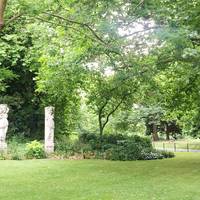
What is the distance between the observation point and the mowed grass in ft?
37.9

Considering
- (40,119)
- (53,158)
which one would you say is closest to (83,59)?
(53,158)

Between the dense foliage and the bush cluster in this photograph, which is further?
the bush cluster

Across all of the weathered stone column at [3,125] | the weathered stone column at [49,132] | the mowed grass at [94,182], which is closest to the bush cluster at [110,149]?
the weathered stone column at [49,132]

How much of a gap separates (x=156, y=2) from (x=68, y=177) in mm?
7639

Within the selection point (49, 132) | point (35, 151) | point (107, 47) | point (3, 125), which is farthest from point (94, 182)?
point (3, 125)

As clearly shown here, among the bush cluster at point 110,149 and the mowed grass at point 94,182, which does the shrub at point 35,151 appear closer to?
the bush cluster at point 110,149

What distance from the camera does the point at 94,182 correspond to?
1423 cm

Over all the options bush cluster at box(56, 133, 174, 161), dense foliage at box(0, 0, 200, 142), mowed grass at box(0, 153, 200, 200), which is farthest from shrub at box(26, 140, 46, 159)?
dense foliage at box(0, 0, 200, 142)

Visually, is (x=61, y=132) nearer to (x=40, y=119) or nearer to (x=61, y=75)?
(x=40, y=119)

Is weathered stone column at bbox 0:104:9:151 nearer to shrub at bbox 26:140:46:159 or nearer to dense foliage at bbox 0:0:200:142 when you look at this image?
shrub at bbox 26:140:46:159

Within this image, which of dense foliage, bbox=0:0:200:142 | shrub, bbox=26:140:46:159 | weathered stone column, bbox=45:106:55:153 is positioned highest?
dense foliage, bbox=0:0:200:142

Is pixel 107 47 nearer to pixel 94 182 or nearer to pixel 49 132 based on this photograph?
pixel 94 182

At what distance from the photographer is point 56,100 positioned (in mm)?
30000

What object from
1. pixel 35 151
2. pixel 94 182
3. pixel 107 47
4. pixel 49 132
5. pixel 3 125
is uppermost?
pixel 107 47
